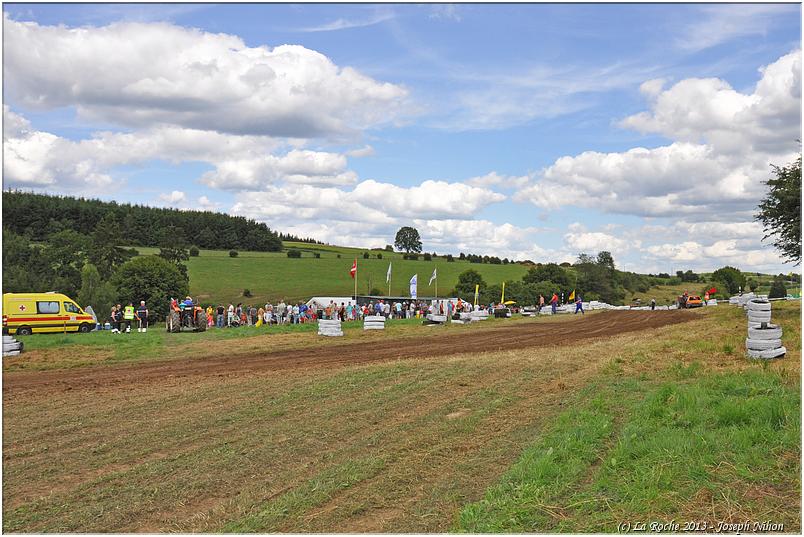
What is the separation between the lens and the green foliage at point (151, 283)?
73.1 metres

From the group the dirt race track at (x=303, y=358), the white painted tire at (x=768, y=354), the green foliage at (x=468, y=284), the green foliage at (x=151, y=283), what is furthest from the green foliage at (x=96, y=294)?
the white painted tire at (x=768, y=354)

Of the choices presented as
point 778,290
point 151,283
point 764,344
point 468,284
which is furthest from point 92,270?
point 778,290

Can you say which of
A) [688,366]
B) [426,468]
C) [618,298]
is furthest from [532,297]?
[426,468]

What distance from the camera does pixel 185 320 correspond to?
30.5 meters

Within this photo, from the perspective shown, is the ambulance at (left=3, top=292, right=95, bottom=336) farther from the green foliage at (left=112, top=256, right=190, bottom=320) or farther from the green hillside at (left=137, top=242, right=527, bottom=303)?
the green hillside at (left=137, top=242, right=527, bottom=303)

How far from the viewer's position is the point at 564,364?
675 inches

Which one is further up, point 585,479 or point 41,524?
point 585,479

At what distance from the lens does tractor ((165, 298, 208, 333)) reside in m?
29.9

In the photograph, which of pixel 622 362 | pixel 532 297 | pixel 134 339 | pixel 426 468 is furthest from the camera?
pixel 532 297

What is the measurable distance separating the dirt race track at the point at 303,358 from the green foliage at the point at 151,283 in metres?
52.2

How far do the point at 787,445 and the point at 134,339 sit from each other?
79.3ft

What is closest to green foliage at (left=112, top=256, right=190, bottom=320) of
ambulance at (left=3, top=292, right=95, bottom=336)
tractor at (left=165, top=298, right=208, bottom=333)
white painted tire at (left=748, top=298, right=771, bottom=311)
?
ambulance at (left=3, top=292, right=95, bottom=336)

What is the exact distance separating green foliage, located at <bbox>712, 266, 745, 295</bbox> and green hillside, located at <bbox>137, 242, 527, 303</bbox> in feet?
135

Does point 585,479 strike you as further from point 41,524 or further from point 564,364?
point 564,364
